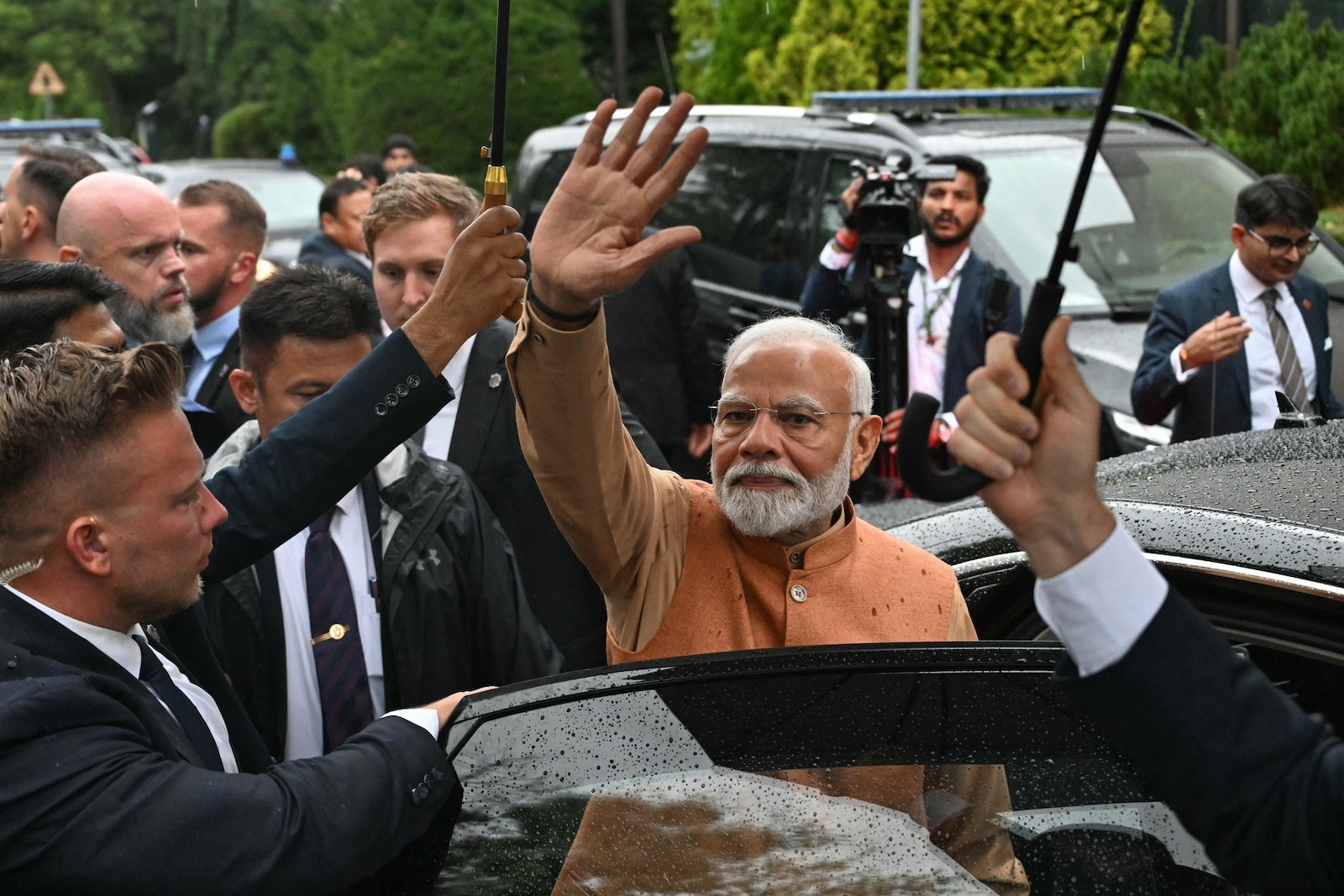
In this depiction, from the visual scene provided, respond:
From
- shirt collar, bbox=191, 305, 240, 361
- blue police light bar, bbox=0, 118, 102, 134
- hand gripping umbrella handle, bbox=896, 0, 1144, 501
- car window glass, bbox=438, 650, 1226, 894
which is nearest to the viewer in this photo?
hand gripping umbrella handle, bbox=896, 0, 1144, 501

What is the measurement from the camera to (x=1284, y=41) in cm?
1034

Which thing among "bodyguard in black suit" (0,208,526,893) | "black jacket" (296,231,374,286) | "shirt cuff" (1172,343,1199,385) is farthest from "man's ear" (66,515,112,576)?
"black jacket" (296,231,374,286)

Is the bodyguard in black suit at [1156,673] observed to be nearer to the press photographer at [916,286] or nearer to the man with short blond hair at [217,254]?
the man with short blond hair at [217,254]

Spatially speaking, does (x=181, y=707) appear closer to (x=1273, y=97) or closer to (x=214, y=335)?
(x=214, y=335)

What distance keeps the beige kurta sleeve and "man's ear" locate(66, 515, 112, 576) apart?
2.41 feet

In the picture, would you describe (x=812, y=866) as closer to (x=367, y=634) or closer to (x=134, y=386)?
(x=134, y=386)

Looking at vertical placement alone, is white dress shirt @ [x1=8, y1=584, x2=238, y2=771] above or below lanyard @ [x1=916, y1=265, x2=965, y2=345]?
above

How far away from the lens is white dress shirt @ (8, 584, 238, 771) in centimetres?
202

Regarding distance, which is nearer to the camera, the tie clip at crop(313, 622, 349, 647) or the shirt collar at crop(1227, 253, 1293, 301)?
the tie clip at crop(313, 622, 349, 647)

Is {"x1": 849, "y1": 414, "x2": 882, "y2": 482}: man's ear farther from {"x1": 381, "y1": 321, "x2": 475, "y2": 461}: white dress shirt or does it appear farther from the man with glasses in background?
the man with glasses in background

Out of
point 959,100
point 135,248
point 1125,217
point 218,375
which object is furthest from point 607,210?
point 959,100

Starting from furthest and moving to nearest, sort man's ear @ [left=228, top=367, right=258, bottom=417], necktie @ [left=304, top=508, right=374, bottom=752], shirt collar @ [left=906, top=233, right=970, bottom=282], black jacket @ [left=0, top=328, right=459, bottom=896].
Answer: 1. shirt collar @ [left=906, top=233, right=970, bottom=282]
2. man's ear @ [left=228, top=367, right=258, bottom=417]
3. necktie @ [left=304, top=508, right=374, bottom=752]
4. black jacket @ [left=0, top=328, right=459, bottom=896]

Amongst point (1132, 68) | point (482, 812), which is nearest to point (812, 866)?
point (482, 812)

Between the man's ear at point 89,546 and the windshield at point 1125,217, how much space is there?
16.9 ft
